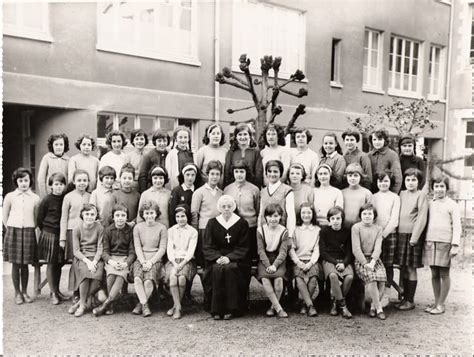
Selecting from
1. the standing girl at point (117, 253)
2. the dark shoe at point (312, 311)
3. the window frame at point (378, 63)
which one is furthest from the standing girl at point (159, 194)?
the window frame at point (378, 63)

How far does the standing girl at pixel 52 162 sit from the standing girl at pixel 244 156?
178cm

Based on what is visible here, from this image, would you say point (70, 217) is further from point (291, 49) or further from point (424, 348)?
point (291, 49)

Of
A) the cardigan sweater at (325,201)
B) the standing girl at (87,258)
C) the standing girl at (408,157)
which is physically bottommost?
the standing girl at (87,258)

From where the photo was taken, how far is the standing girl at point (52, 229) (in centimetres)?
497

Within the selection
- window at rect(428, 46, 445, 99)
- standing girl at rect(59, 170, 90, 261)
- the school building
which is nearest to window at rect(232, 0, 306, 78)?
the school building

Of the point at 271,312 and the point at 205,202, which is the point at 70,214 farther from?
the point at 271,312

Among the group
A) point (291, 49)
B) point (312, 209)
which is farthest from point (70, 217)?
point (291, 49)

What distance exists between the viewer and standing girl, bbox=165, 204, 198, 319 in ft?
15.3

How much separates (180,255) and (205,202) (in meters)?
0.58

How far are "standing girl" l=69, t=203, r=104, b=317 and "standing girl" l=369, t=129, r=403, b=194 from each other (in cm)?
297

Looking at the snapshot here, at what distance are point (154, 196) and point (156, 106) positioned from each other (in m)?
4.50

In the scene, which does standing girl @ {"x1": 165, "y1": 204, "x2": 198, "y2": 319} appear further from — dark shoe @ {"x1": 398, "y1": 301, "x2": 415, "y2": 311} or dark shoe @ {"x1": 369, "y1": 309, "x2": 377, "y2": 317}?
dark shoe @ {"x1": 398, "y1": 301, "x2": 415, "y2": 311}

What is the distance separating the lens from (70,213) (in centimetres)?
493

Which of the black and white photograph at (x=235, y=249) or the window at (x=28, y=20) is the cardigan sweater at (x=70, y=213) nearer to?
the black and white photograph at (x=235, y=249)
